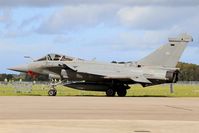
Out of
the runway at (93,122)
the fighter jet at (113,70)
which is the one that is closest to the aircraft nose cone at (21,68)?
the fighter jet at (113,70)

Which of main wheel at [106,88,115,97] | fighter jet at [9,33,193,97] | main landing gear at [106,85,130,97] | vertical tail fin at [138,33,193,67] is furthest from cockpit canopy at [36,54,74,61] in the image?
vertical tail fin at [138,33,193,67]

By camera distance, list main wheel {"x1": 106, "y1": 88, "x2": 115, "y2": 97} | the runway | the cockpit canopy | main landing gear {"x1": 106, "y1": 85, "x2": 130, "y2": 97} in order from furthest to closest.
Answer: the cockpit canopy → main landing gear {"x1": 106, "y1": 85, "x2": 130, "y2": 97} → main wheel {"x1": 106, "y1": 88, "x2": 115, "y2": 97} → the runway

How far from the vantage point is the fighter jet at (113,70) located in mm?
35125

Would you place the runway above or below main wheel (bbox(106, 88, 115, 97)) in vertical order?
below

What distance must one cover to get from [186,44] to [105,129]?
23416 mm

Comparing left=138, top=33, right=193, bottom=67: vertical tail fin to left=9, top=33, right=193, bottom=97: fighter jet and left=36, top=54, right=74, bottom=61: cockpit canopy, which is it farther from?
left=36, top=54, right=74, bottom=61: cockpit canopy

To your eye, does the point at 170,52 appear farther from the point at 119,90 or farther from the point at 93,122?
the point at 93,122

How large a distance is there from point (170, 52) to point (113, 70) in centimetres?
432

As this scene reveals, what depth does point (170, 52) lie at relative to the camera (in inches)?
1393

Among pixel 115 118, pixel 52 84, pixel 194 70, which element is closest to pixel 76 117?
pixel 115 118

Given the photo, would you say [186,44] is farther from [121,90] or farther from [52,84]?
[52,84]

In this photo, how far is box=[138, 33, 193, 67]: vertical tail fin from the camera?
116 ft

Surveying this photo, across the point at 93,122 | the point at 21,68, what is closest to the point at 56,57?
the point at 21,68

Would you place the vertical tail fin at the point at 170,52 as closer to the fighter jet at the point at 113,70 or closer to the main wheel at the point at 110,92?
the fighter jet at the point at 113,70
